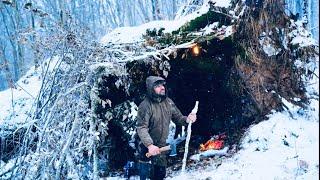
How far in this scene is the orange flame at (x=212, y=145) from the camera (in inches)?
302

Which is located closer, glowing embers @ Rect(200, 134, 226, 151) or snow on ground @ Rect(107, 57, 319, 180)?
snow on ground @ Rect(107, 57, 319, 180)

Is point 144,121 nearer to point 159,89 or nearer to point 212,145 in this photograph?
point 159,89

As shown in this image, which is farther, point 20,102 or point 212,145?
point 212,145

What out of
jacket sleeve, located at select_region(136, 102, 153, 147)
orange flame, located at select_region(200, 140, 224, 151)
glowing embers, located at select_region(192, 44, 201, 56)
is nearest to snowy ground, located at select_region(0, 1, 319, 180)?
orange flame, located at select_region(200, 140, 224, 151)

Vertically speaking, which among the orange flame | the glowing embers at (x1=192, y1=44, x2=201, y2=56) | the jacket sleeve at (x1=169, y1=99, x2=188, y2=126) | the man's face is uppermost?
the glowing embers at (x1=192, y1=44, x2=201, y2=56)

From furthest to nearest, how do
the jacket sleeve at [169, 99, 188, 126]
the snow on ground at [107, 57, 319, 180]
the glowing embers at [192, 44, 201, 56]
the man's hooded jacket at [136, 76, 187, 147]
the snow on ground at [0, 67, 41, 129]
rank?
the glowing embers at [192, 44, 201, 56] → the snow on ground at [0, 67, 41, 129] → the snow on ground at [107, 57, 319, 180] → the jacket sleeve at [169, 99, 188, 126] → the man's hooded jacket at [136, 76, 187, 147]

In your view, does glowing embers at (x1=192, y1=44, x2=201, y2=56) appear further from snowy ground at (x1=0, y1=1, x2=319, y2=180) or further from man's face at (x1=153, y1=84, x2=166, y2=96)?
man's face at (x1=153, y1=84, x2=166, y2=96)

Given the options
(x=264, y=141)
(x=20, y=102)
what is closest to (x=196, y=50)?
(x=264, y=141)

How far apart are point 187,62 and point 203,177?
2214 millimetres

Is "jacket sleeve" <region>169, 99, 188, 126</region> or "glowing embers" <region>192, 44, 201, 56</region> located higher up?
"glowing embers" <region>192, 44, 201, 56</region>

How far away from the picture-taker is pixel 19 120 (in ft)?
22.8

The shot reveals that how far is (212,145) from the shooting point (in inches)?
306

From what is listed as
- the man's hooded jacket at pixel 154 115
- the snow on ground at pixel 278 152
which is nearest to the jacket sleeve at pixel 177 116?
the man's hooded jacket at pixel 154 115

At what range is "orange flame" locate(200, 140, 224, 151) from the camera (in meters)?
7.68
